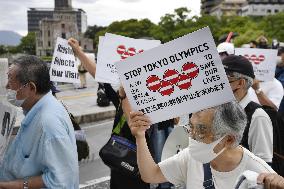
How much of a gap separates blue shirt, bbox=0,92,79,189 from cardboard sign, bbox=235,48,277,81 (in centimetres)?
296

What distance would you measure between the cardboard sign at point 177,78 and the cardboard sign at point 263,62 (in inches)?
120

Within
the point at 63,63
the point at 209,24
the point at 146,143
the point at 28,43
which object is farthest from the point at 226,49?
the point at 28,43

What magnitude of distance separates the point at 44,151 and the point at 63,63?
2181mm

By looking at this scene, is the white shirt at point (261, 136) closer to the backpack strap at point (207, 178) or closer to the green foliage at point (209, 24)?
the backpack strap at point (207, 178)

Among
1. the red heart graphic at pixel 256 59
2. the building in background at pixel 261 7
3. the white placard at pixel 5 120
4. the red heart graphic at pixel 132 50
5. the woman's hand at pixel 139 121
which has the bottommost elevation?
the white placard at pixel 5 120

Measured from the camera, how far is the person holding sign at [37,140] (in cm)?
238

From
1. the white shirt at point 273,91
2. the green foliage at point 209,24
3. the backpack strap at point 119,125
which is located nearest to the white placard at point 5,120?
the backpack strap at point 119,125

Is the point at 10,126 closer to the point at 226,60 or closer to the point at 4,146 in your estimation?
the point at 4,146

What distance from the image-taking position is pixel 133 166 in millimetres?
3137

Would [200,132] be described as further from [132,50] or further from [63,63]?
[63,63]

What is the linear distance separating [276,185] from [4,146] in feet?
5.11

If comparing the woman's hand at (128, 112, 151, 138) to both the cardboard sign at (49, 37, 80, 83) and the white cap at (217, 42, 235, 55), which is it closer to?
the cardboard sign at (49, 37, 80, 83)

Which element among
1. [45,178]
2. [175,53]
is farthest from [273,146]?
[45,178]

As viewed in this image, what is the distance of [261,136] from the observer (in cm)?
268
